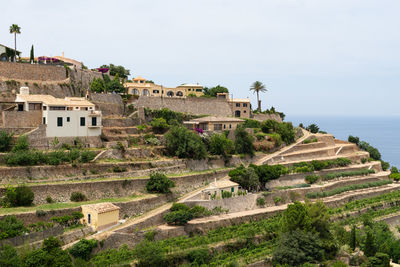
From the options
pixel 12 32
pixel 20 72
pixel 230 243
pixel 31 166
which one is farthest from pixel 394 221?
pixel 12 32

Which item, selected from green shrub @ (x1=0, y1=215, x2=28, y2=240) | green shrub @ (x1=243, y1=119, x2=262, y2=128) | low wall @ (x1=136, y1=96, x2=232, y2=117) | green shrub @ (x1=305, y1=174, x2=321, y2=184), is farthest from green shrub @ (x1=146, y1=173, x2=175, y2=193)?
green shrub @ (x1=243, y1=119, x2=262, y2=128)

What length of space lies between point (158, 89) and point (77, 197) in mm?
25437

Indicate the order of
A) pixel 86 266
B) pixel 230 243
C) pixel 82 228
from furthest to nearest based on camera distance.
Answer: pixel 230 243
pixel 82 228
pixel 86 266

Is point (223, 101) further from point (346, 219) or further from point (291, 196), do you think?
point (346, 219)

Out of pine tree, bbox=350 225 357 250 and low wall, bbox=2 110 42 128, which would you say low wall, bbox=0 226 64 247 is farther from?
pine tree, bbox=350 225 357 250

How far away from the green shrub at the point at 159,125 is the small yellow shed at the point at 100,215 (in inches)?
548

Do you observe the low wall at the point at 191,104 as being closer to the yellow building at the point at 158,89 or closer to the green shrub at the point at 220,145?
the yellow building at the point at 158,89

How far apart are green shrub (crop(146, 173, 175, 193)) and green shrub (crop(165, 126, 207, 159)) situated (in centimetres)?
550

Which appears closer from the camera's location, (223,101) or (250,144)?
(250,144)

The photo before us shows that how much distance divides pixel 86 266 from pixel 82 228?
13.6ft

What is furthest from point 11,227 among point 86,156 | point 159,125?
point 159,125

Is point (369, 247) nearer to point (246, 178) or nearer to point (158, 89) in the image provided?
point (246, 178)

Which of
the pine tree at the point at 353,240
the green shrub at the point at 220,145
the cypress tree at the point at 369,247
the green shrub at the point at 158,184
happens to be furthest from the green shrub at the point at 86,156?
the cypress tree at the point at 369,247

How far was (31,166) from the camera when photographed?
97.8 feet
